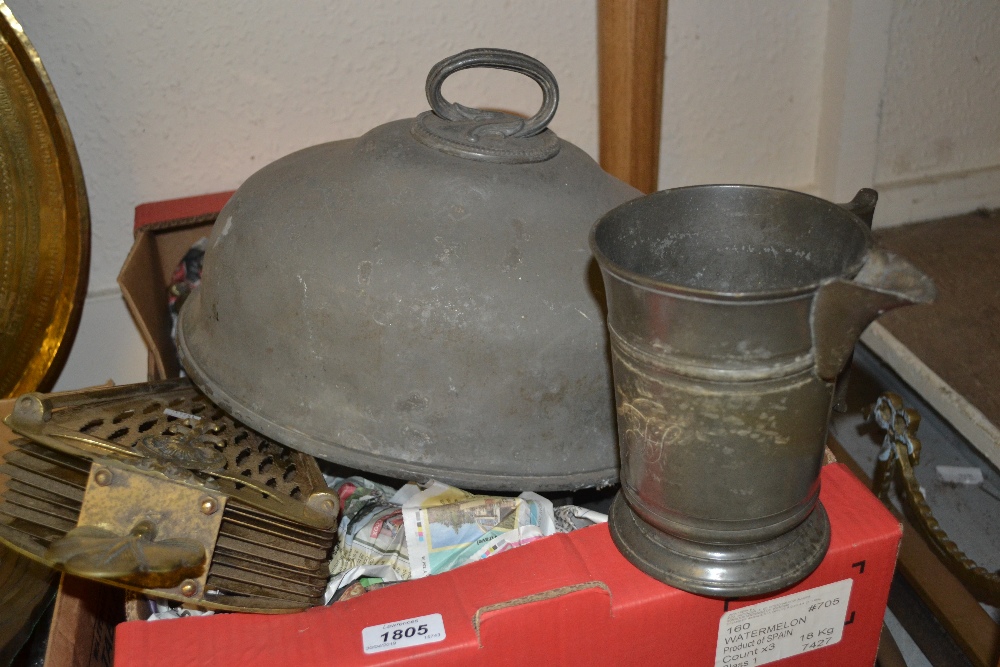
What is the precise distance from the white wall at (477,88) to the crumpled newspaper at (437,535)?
0.89m

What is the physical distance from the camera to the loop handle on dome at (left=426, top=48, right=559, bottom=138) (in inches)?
39.5

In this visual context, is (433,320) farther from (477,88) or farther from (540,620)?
(477,88)

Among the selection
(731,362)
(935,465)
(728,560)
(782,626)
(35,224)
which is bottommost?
(935,465)

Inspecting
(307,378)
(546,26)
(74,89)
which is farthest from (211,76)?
(307,378)

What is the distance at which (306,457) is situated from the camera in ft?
3.29

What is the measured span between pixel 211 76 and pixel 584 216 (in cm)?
89

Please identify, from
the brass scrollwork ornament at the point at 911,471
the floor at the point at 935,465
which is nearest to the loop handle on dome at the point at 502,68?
the brass scrollwork ornament at the point at 911,471

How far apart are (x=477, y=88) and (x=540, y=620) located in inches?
44.9

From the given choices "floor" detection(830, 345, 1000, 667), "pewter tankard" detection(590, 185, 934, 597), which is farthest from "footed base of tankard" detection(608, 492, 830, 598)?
"floor" detection(830, 345, 1000, 667)

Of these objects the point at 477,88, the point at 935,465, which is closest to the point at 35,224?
the point at 477,88

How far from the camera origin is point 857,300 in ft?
2.23

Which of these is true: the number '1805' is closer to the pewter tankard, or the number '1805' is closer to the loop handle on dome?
the pewter tankard

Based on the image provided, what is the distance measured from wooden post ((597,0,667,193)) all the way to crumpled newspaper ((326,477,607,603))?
35.2 inches

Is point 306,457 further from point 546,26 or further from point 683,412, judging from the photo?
point 546,26
